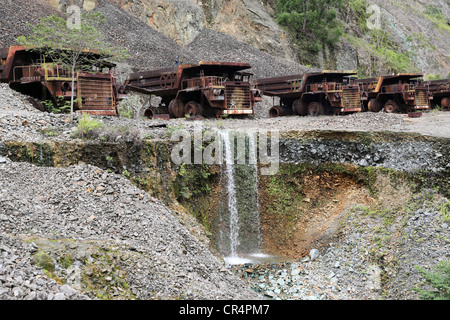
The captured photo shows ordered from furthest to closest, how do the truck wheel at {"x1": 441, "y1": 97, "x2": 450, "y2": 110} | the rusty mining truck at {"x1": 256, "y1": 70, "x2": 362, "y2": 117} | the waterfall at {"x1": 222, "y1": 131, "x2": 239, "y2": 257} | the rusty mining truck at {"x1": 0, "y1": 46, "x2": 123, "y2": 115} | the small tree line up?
the truck wheel at {"x1": 441, "y1": 97, "x2": 450, "y2": 110}
the rusty mining truck at {"x1": 256, "y1": 70, "x2": 362, "y2": 117}
the rusty mining truck at {"x1": 0, "y1": 46, "x2": 123, "y2": 115}
the small tree
the waterfall at {"x1": 222, "y1": 131, "x2": 239, "y2": 257}

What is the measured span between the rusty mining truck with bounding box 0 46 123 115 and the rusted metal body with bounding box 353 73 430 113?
50.8 ft

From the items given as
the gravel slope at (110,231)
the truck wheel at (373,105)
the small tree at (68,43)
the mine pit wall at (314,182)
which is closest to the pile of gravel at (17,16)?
the small tree at (68,43)

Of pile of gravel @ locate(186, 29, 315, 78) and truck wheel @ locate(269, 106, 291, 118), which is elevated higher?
pile of gravel @ locate(186, 29, 315, 78)

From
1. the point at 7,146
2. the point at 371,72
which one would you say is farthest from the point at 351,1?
the point at 7,146

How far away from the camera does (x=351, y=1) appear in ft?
183

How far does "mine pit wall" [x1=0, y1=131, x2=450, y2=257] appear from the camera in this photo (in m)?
13.8

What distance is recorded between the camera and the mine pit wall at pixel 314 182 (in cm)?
1384

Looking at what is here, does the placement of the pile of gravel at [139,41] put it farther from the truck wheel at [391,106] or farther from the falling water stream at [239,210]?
the falling water stream at [239,210]

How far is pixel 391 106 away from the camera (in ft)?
88.1

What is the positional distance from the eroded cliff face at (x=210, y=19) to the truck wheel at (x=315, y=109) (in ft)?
49.7

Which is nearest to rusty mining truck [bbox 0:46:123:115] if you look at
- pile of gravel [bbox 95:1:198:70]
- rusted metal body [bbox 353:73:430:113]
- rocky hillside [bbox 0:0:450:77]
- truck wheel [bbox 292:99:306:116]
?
rocky hillside [bbox 0:0:450:77]

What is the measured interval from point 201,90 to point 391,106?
42.6 ft

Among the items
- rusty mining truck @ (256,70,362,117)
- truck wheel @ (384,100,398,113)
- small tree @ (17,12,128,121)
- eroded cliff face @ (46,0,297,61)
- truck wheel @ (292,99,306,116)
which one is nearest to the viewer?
small tree @ (17,12,128,121)

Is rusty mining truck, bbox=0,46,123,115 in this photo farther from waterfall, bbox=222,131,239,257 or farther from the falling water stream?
the falling water stream
